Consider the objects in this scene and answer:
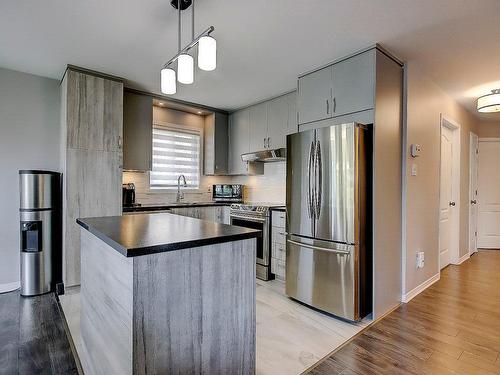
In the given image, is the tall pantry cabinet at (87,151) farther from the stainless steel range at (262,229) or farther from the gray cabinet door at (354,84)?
the gray cabinet door at (354,84)

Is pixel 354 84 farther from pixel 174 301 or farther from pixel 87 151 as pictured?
pixel 87 151

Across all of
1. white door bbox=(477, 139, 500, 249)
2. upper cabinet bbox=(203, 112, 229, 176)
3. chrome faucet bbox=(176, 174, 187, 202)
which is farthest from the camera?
white door bbox=(477, 139, 500, 249)

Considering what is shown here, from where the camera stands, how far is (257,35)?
8.20ft

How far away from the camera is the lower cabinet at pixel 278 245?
11.7 feet

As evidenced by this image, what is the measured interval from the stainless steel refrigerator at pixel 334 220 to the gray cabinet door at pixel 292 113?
3.24 ft

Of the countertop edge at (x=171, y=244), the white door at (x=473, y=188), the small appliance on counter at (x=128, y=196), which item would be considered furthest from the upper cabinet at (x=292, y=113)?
the white door at (x=473, y=188)

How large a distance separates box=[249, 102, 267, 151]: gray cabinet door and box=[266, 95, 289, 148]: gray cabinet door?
0.29ft

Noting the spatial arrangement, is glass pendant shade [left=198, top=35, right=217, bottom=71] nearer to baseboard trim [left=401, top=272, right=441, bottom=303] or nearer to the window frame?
the window frame

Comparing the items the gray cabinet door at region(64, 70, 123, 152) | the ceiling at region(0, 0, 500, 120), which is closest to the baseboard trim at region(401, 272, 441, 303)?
the ceiling at region(0, 0, 500, 120)

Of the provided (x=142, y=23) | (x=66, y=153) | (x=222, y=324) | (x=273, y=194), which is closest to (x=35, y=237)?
(x=66, y=153)

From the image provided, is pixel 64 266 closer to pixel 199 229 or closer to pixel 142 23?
pixel 199 229

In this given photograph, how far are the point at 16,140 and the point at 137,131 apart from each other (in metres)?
1.34

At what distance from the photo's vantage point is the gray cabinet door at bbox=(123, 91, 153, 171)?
3900 mm

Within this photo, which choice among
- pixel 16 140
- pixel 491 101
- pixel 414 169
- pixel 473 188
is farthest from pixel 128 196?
pixel 473 188
